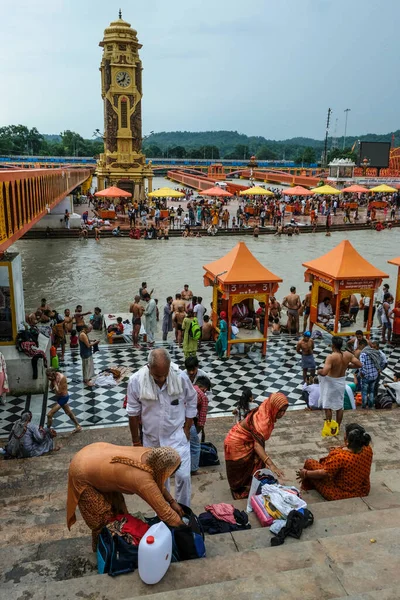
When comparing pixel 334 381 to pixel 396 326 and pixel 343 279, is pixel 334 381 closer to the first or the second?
pixel 343 279

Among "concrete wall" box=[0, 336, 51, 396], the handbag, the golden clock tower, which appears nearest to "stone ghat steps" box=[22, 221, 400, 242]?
the golden clock tower

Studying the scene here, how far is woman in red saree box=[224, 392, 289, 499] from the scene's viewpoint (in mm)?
4379

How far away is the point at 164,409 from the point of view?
13.3 feet

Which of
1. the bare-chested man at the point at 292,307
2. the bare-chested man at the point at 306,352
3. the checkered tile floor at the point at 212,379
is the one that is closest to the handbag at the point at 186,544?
the checkered tile floor at the point at 212,379

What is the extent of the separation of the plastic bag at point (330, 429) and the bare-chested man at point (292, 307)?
562 centimetres

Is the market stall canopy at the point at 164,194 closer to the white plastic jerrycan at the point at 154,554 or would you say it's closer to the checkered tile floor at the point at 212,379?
the checkered tile floor at the point at 212,379

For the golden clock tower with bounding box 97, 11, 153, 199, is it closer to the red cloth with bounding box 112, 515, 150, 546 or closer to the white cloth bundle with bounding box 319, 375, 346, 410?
the white cloth bundle with bounding box 319, 375, 346, 410

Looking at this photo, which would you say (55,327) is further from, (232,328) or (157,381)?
(157,381)

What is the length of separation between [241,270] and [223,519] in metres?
7.16

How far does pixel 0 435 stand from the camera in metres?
7.32

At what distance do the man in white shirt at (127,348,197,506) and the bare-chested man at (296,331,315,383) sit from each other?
4.95m

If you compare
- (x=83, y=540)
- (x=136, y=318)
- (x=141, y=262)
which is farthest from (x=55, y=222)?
(x=83, y=540)

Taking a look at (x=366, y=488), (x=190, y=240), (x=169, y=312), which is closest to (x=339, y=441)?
(x=366, y=488)

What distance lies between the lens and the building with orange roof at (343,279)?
1091 centimetres
